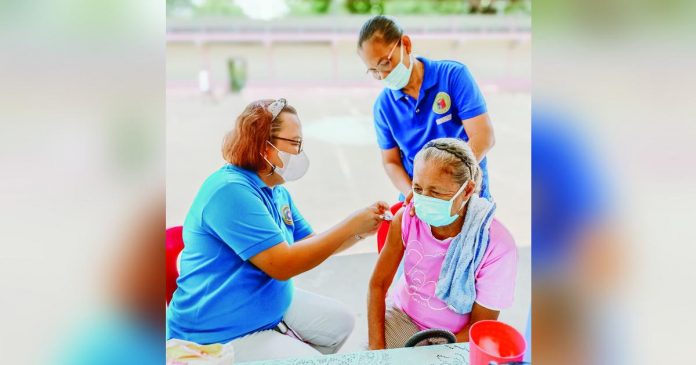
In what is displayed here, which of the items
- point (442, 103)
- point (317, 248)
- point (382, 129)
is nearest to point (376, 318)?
point (317, 248)

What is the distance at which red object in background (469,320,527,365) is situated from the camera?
1.59 metres

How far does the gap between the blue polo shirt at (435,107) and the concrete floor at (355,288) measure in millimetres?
364

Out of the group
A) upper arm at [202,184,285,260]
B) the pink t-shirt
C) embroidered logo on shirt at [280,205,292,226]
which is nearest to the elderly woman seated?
the pink t-shirt

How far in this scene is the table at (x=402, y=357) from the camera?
183 centimetres

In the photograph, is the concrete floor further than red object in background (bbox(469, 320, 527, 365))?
Yes

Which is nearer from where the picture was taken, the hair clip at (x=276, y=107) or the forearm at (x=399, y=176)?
the hair clip at (x=276, y=107)

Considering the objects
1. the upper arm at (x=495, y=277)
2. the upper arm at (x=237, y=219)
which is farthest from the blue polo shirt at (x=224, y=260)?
the upper arm at (x=495, y=277)

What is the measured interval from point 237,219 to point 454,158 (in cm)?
73

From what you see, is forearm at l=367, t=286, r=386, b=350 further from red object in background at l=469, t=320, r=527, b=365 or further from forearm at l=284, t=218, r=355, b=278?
red object in background at l=469, t=320, r=527, b=365

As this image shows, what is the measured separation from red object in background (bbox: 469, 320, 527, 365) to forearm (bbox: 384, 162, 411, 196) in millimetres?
547

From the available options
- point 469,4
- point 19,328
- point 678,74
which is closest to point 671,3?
point 678,74

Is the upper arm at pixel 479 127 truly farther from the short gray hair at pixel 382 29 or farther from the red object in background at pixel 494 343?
Result: the red object in background at pixel 494 343

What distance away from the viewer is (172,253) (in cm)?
186

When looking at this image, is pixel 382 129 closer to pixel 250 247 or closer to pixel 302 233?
pixel 302 233
